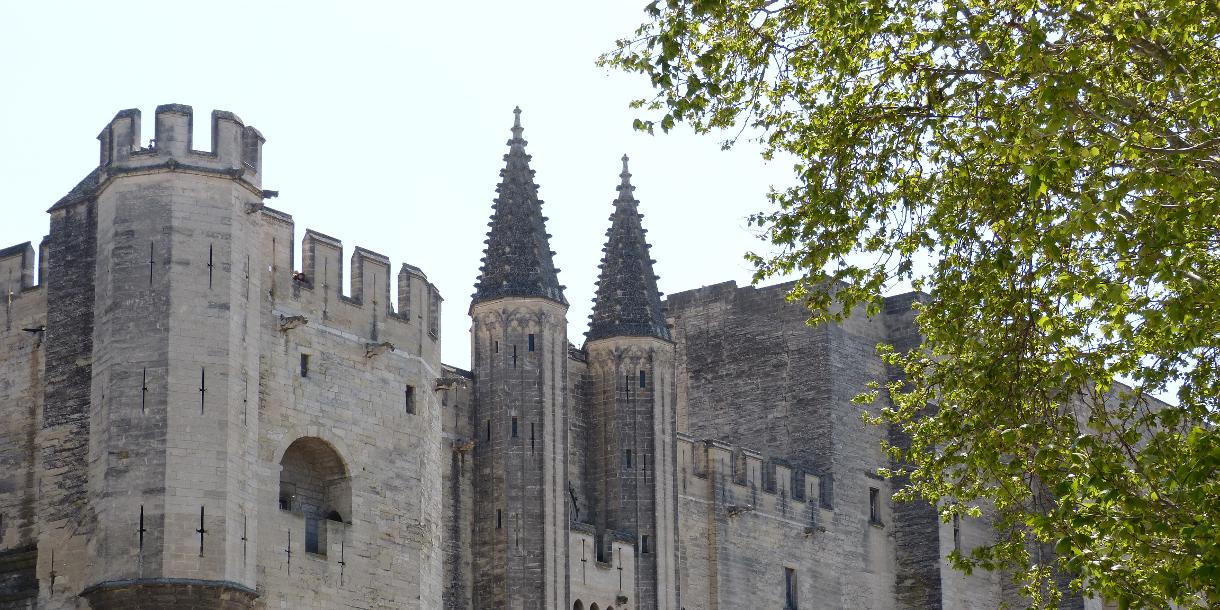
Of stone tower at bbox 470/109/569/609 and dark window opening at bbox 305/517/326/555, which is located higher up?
stone tower at bbox 470/109/569/609

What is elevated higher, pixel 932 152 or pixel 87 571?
pixel 932 152

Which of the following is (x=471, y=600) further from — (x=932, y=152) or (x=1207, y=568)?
(x=1207, y=568)

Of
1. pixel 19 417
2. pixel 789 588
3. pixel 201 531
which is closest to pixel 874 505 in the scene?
pixel 789 588

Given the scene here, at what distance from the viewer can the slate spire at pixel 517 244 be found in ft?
136

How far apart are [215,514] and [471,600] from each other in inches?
336

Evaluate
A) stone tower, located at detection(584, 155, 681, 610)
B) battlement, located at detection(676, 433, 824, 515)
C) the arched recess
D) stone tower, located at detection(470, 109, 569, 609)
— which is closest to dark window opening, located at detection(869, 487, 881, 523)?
battlement, located at detection(676, 433, 824, 515)

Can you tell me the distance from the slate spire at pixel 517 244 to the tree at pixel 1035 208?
15716mm

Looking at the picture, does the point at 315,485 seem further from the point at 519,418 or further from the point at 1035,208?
the point at 1035,208

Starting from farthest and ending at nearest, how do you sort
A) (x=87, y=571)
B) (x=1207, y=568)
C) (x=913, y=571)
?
(x=913, y=571) < (x=87, y=571) < (x=1207, y=568)

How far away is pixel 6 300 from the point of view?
1409 inches

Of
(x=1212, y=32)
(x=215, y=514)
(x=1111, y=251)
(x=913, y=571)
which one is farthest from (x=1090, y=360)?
(x=913, y=571)

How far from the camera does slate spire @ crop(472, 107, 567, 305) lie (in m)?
41.6

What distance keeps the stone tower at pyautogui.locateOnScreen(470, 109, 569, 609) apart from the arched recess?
15.9 ft

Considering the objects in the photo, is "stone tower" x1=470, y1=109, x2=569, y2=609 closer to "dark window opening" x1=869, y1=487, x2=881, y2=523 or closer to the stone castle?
the stone castle
